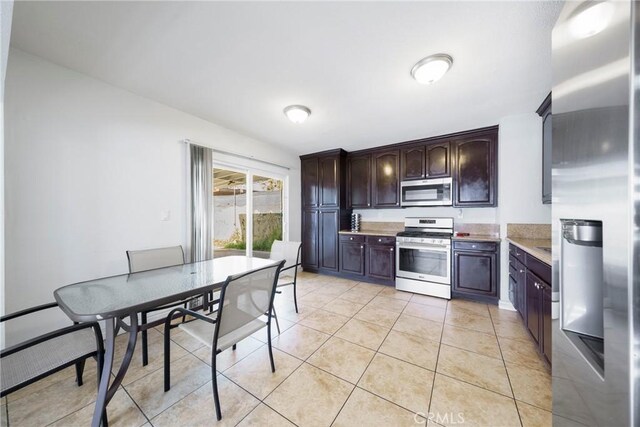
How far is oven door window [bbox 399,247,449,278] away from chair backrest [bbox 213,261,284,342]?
99.5 inches

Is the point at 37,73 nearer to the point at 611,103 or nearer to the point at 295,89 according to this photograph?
the point at 295,89

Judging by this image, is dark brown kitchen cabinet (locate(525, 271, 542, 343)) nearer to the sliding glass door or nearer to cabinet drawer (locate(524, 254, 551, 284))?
cabinet drawer (locate(524, 254, 551, 284))

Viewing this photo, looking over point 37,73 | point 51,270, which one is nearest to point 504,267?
point 51,270

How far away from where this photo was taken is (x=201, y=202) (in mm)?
2879

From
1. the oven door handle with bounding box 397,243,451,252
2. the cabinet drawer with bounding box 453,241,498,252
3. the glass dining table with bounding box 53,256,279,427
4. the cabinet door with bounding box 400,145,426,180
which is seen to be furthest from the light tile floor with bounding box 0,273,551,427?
the cabinet door with bounding box 400,145,426,180

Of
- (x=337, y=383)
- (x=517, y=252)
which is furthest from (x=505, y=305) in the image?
(x=337, y=383)

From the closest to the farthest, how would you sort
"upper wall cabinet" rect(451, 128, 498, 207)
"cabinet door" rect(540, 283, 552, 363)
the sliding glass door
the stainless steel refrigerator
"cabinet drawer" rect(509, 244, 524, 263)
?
the stainless steel refrigerator → "cabinet door" rect(540, 283, 552, 363) → "cabinet drawer" rect(509, 244, 524, 263) → "upper wall cabinet" rect(451, 128, 498, 207) → the sliding glass door

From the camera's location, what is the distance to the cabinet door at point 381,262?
3.71 meters

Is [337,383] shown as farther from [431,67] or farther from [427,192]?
[427,192]

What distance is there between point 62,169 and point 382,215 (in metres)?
4.33

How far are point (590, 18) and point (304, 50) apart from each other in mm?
1555

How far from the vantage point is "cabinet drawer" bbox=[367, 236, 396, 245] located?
12.2 ft

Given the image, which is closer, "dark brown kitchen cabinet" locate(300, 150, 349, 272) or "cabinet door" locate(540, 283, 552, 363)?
"cabinet door" locate(540, 283, 552, 363)

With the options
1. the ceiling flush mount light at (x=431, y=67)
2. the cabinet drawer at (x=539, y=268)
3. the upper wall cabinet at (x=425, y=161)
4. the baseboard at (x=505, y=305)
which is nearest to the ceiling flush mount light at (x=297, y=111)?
the ceiling flush mount light at (x=431, y=67)
